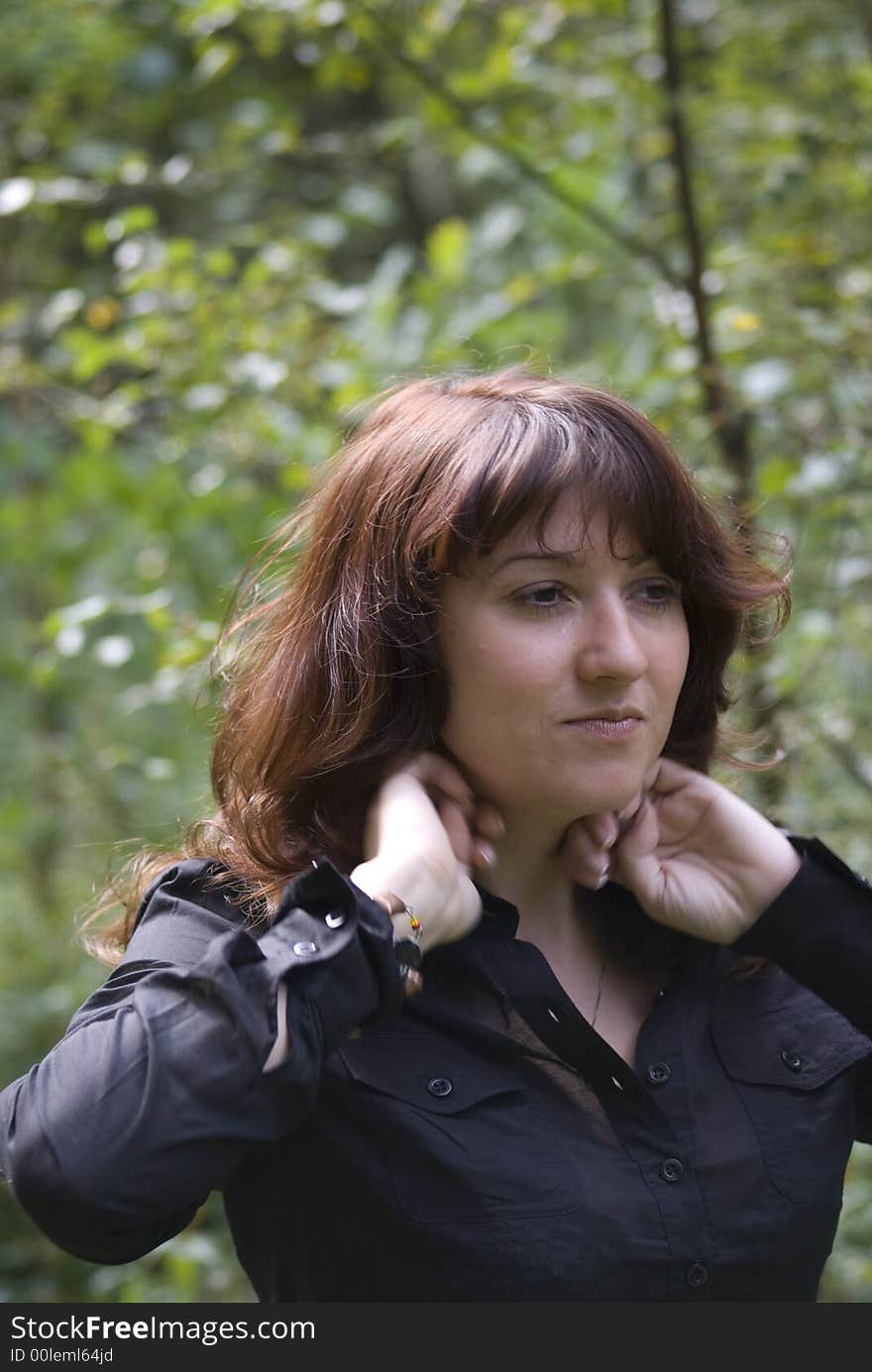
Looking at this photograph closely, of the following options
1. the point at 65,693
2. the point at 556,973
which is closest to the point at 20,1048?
the point at 65,693

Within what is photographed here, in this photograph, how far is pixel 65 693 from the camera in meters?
4.64

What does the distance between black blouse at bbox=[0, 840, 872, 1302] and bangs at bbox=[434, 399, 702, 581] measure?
39 cm

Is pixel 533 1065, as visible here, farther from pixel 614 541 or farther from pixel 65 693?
pixel 65 693

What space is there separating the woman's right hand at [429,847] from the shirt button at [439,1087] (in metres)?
0.13

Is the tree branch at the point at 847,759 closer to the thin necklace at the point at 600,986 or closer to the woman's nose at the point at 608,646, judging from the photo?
the thin necklace at the point at 600,986

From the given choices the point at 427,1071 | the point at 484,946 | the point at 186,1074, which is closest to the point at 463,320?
the point at 484,946

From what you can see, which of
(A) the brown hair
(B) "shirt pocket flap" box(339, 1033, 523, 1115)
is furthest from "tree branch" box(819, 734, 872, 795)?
(B) "shirt pocket flap" box(339, 1033, 523, 1115)

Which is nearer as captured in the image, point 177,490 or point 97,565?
point 177,490

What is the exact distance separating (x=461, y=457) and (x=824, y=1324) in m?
0.97

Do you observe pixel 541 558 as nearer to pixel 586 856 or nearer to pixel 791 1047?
pixel 586 856

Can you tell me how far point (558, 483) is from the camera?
5.17ft

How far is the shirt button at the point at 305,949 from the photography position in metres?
1.38

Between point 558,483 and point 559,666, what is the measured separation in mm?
186

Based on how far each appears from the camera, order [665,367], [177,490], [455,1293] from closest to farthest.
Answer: [455,1293] < [665,367] < [177,490]
